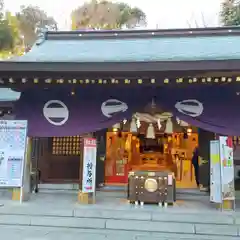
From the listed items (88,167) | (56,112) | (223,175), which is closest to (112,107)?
(56,112)

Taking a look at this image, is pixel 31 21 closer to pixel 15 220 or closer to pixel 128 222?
pixel 15 220

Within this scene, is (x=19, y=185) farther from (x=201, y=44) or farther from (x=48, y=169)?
(x=201, y=44)

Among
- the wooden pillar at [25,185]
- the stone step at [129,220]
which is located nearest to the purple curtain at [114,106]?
the wooden pillar at [25,185]

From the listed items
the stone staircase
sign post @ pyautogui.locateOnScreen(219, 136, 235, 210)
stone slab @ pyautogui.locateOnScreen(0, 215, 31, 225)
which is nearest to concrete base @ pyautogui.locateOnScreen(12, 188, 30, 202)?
the stone staircase

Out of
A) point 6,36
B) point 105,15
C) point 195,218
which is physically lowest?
point 195,218

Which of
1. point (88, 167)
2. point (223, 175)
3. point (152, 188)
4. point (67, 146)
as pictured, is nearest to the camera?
point (223, 175)

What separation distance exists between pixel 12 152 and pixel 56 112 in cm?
146

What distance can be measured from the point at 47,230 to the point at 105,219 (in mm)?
1151

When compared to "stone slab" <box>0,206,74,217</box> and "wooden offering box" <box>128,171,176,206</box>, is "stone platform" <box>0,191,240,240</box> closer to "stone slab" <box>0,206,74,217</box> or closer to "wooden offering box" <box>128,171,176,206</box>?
"stone slab" <box>0,206,74,217</box>

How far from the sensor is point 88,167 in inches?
290

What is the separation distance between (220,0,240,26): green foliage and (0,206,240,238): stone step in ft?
53.4

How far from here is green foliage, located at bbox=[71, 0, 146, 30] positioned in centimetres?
2848

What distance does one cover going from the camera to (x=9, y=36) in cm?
2588

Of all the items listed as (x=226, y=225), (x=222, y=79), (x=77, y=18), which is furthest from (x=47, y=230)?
(x=77, y=18)
